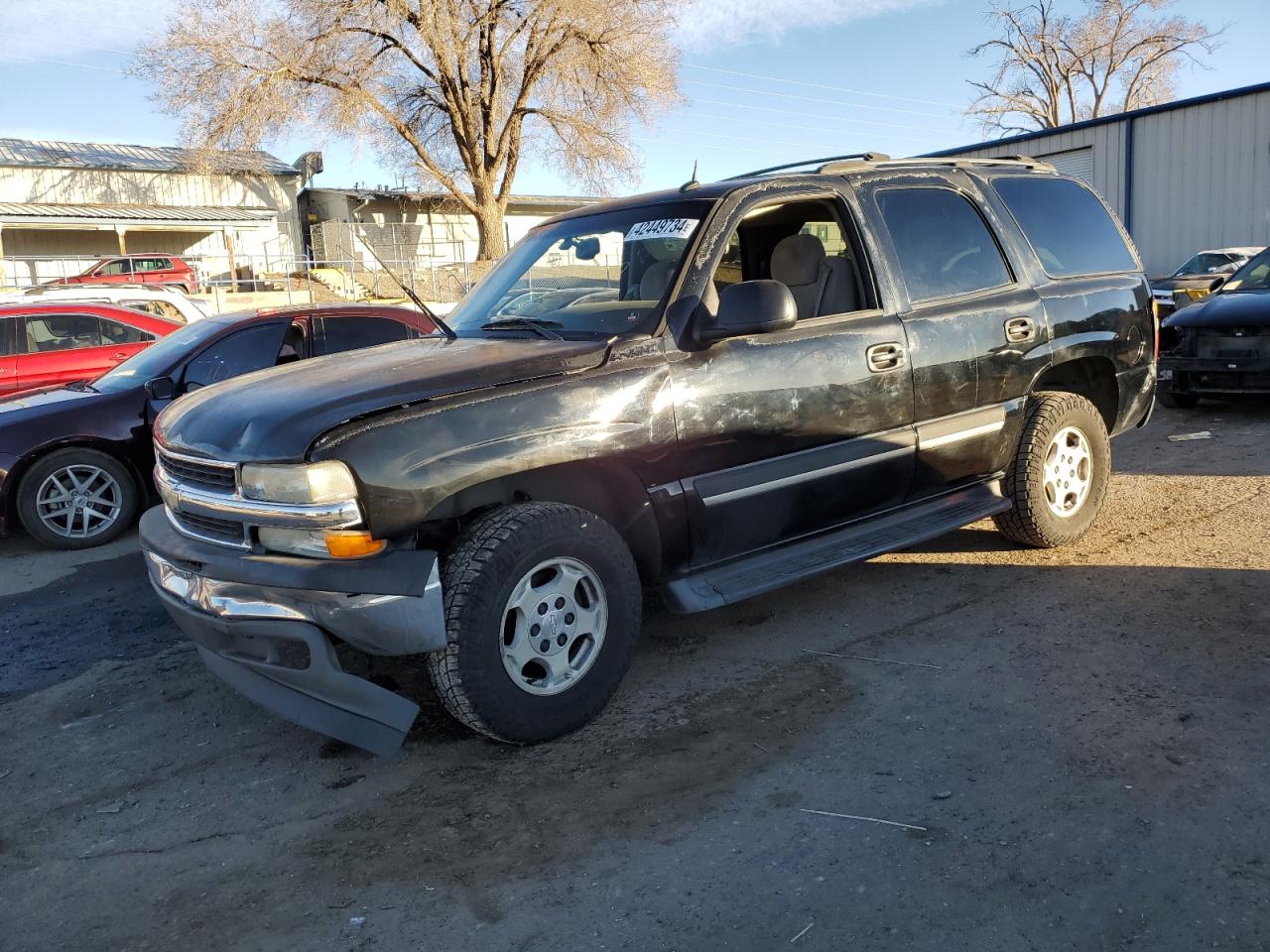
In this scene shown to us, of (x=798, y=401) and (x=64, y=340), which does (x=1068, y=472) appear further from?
(x=64, y=340)

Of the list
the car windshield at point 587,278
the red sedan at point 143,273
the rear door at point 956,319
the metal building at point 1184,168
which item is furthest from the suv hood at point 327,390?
the red sedan at point 143,273

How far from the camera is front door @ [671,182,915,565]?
3.99 metres

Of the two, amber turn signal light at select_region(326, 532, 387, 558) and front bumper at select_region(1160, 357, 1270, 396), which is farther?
front bumper at select_region(1160, 357, 1270, 396)

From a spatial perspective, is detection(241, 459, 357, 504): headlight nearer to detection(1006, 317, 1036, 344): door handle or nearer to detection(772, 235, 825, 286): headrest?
detection(772, 235, 825, 286): headrest

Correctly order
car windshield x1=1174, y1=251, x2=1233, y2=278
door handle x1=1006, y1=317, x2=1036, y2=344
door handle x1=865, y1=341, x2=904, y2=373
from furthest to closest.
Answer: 1. car windshield x1=1174, y1=251, x2=1233, y2=278
2. door handle x1=1006, y1=317, x2=1036, y2=344
3. door handle x1=865, y1=341, x2=904, y2=373

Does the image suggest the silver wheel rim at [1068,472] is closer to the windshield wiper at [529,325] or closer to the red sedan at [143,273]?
the windshield wiper at [529,325]

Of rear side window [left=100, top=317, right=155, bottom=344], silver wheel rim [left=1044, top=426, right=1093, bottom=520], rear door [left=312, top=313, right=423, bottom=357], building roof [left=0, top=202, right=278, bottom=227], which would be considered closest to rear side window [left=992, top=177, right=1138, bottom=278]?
silver wheel rim [left=1044, top=426, right=1093, bottom=520]

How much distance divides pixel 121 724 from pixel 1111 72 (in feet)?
198

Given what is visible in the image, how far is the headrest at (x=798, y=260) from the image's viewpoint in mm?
4738

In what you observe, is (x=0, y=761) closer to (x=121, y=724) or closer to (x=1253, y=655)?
(x=121, y=724)

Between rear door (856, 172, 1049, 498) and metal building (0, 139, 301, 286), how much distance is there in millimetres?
33896

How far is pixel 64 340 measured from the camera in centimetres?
976

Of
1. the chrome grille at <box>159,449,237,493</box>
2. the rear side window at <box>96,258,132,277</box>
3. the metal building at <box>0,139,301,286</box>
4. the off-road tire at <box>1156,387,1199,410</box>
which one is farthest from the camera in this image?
the metal building at <box>0,139,301,286</box>

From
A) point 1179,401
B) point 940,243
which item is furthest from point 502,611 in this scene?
point 1179,401
